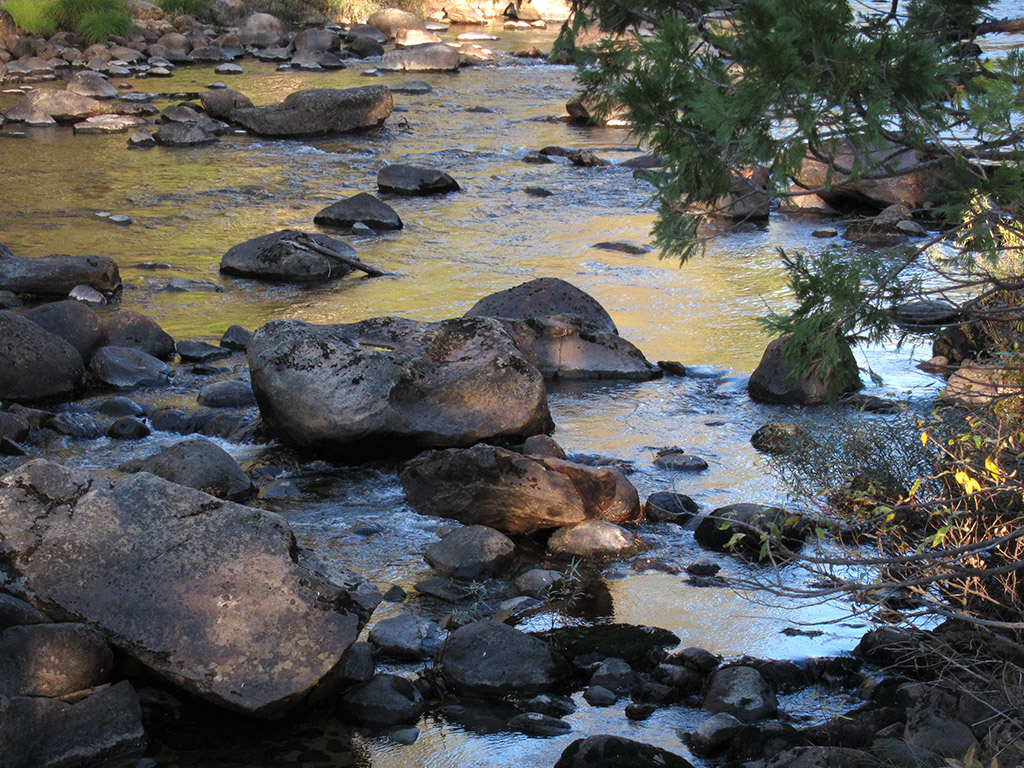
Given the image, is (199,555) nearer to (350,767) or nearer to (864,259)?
(350,767)

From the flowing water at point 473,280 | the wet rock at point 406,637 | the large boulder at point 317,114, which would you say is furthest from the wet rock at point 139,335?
the large boulder at point 317,114

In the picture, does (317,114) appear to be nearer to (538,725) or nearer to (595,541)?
(595,541)

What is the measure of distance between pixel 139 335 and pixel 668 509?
180 inches

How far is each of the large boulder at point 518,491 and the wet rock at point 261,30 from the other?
22.4 meters

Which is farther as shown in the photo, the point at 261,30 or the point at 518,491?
the point at 261,30

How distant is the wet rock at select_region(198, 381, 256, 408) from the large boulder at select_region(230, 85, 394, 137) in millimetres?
10392

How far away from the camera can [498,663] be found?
446 centimetres

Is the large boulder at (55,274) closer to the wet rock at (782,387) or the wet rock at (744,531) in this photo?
the wet rock at (782,387)

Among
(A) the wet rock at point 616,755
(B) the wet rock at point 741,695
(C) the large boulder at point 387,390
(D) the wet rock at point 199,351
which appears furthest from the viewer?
(D) the wet rock at point 199,351

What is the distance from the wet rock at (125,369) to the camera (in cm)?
803

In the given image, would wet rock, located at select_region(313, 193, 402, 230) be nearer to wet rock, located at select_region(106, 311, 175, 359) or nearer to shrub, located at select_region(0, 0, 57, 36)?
wet rock, located at select_region(106, 311, 175, 359)

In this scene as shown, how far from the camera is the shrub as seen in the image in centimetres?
2469

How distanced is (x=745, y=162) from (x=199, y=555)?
2.43 metres

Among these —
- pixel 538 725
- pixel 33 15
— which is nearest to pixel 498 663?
pixel 538 725
